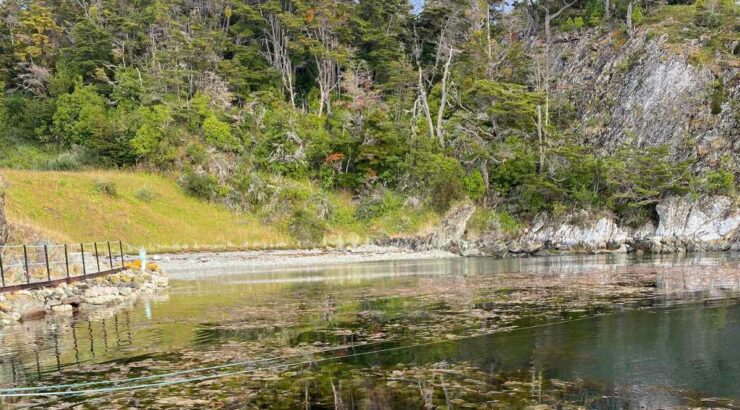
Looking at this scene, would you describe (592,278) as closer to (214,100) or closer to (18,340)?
(18,340)

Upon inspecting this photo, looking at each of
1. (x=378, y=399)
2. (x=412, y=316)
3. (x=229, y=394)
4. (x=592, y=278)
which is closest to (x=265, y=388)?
(x=229, y=394)

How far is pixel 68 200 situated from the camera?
40062 millimetres

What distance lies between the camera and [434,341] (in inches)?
464

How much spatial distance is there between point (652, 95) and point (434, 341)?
49839 millimetres

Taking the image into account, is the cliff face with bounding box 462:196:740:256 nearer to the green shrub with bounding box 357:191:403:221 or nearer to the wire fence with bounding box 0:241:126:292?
the green shrub with bounding box 357:191:403:221

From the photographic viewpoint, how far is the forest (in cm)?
4788

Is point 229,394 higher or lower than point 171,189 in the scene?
lower

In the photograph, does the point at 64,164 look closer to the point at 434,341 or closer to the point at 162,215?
the point at 162,215

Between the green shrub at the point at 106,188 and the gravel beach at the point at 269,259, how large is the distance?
29.6 feet

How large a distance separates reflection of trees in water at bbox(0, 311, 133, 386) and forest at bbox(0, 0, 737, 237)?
29.8 metres

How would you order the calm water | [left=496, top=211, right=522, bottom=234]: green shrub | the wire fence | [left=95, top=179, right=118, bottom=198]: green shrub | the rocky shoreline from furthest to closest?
[left=496, top=211, right=522, bottom=234]: green shrub < [left=95, top=179, right=118, bottom=198]: green shrub < the wire fence < the rocky shoreline < the calm water

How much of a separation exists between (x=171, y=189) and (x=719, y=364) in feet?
144

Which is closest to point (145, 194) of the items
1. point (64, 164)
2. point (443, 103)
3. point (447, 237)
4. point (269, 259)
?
point (64, 164)

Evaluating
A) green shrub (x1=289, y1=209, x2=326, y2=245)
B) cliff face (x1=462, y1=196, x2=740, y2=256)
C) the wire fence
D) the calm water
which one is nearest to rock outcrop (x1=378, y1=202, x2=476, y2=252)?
cliff face (x1=462, y1=196, x2=740, y2=256)
